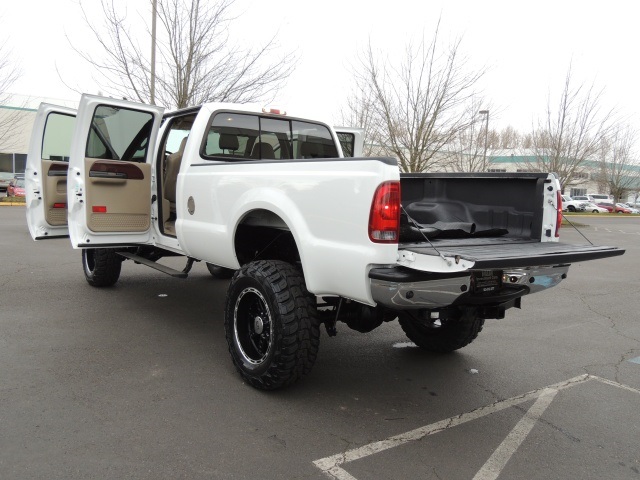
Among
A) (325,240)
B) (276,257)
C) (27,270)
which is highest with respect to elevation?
(325,240)

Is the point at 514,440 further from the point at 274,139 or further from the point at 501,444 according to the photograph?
the point at 274,139

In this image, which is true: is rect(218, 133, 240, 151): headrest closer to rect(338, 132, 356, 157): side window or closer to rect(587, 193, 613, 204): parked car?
rect(338, 132, 356, 157): side window

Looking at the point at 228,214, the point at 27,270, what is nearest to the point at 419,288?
the point at 228,214

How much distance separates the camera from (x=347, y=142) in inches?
269

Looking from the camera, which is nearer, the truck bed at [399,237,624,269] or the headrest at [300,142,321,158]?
the truck bed at [399,237,624,269]

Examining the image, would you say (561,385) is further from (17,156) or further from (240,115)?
(17,156)

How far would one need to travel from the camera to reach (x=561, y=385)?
4.24 m

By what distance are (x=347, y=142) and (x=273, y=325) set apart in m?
3.75

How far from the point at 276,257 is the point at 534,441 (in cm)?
242

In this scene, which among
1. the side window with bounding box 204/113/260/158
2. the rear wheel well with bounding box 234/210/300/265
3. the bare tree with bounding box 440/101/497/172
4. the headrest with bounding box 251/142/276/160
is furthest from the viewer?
the bare tree with bounding box 440/101/497/172

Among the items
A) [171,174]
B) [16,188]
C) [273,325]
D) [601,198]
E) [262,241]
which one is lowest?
[601,198]

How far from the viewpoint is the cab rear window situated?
500 centimetres

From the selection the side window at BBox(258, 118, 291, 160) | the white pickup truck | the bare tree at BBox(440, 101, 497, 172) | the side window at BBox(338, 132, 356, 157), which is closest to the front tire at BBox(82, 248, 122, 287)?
the white pickup truck

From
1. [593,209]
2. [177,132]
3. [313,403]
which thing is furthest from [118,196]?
[593,209]
